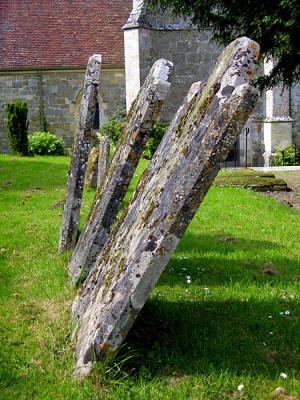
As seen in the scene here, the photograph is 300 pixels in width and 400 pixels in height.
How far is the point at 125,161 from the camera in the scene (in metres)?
3.89

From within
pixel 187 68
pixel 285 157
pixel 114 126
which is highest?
pixel 187 68

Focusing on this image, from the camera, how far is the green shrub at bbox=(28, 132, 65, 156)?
71.3ft

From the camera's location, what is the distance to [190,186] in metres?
2.74

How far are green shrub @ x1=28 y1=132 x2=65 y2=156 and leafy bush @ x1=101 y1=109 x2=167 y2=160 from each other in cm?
209

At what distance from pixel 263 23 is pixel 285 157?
1292 centimetres

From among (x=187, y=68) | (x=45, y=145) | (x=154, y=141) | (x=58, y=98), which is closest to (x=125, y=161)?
(x=154, y=141)

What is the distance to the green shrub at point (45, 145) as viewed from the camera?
71.3 feet

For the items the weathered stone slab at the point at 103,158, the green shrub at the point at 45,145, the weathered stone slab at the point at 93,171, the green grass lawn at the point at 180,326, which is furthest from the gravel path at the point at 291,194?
the green shrub at the point at 45,145

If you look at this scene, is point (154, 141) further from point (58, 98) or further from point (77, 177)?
point (77, 177)

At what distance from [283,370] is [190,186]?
1304 mm

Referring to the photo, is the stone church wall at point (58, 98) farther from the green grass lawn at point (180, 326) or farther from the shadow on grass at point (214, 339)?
the shadow on grass at point (214, 339)

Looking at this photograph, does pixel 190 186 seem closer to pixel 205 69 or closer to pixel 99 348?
pixel 99 348

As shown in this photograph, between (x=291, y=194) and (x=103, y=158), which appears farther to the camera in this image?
(x=291, y=194)

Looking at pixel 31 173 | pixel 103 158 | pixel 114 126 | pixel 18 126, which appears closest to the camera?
pixel 103 158
